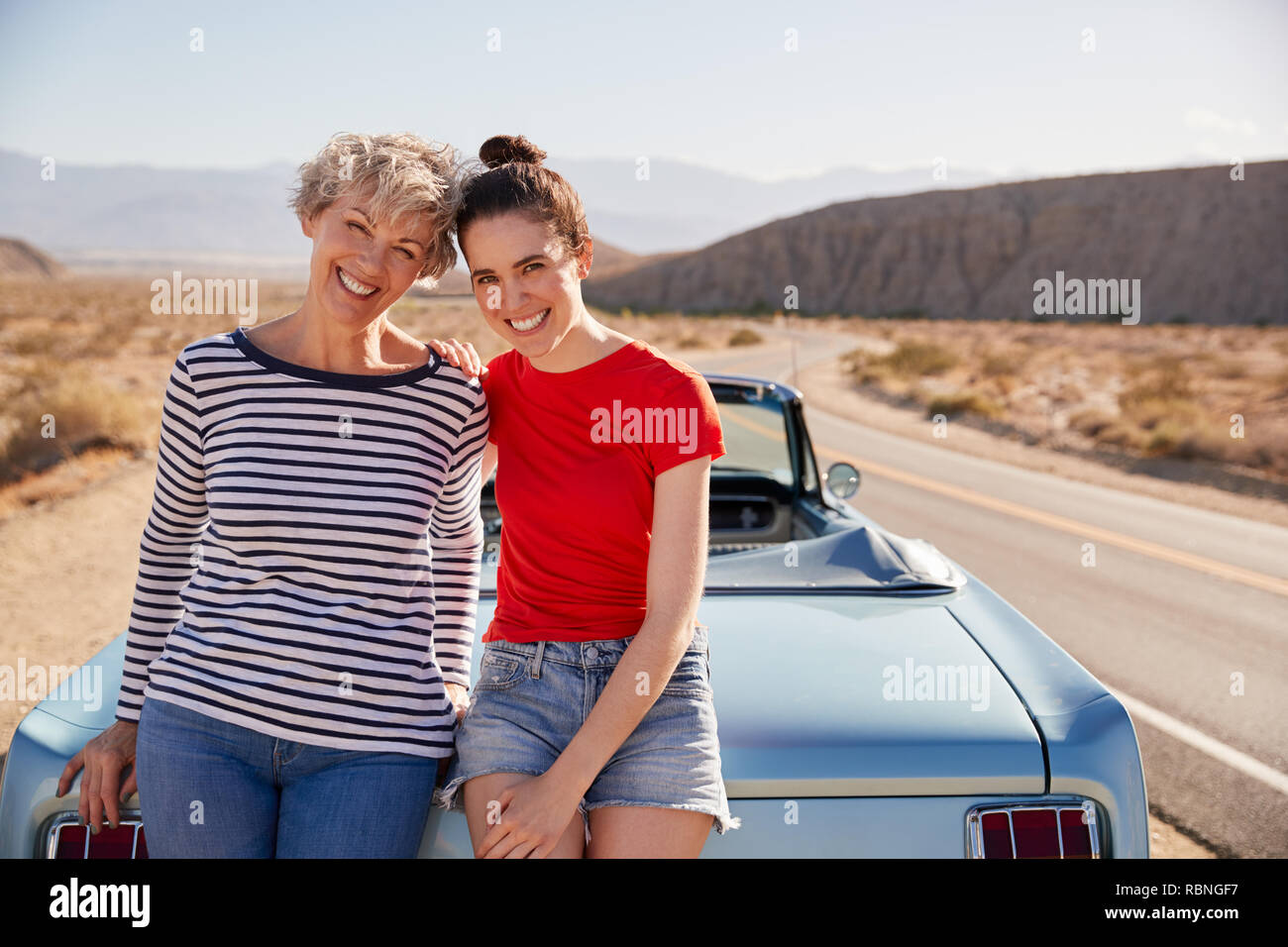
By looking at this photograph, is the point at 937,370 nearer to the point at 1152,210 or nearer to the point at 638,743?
the point at 638,743

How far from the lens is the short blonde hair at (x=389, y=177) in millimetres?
1861

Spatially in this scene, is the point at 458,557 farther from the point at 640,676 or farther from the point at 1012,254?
the point at 1012,254

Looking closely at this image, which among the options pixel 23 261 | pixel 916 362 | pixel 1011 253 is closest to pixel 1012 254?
pixel 1011 253

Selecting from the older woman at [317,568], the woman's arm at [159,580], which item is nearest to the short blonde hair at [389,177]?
the older woman at [317,568]

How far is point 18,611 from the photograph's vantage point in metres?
6.38

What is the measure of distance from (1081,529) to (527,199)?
879cm

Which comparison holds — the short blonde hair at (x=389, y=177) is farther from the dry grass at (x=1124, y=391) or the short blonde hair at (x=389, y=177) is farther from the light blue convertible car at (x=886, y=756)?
the dry grass at (x=1124, y=391)

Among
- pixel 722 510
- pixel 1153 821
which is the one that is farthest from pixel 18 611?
pixel 1153 821

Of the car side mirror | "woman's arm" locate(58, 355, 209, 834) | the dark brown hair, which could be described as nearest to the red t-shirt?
the dark brown hair

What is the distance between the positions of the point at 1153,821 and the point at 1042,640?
2077 mm

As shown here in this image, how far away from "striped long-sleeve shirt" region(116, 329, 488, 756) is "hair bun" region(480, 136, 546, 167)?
0.46 metres

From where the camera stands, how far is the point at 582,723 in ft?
5.97

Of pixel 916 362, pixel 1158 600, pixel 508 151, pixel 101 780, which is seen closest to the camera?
pixel 101 780

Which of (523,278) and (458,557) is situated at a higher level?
(523,278)
